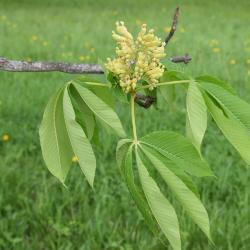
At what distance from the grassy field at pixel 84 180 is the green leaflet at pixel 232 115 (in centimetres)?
32

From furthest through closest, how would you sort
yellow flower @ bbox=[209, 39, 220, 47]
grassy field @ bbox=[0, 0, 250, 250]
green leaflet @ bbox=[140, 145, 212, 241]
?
yellow flower @ bbox=[209, 39, 220, 47]
grassy field @ bbox=[0, 0, 250, 250]
green leaflet @ bbox=[140, 145, 212, 241]

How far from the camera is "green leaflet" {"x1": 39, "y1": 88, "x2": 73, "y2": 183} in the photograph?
0.73 m

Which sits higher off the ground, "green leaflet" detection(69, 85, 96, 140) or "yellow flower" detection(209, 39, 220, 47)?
"green leaflet" detection(69, 85, 96, 140)

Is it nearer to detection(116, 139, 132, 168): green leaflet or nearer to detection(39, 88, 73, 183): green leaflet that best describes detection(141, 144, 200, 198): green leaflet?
detection(116, 139, 132, 168): green leaflet

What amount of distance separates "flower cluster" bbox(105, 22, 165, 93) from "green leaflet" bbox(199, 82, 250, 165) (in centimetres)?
8

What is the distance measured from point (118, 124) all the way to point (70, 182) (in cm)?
232

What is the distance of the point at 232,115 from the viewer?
679 millimetres

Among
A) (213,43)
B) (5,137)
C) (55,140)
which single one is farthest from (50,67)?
(213,43)

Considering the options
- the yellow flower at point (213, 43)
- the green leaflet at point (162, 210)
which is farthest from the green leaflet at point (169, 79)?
the yellow flower at point (213, 43)

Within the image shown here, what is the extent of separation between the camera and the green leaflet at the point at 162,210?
0.60 metres

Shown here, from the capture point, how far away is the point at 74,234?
100 inches

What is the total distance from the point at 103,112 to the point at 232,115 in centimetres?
18

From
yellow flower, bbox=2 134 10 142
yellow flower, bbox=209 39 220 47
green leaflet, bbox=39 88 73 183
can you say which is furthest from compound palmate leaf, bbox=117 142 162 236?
yellow flower, bbox=209 39 220 47

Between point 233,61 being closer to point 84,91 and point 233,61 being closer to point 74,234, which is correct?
point 74,234
